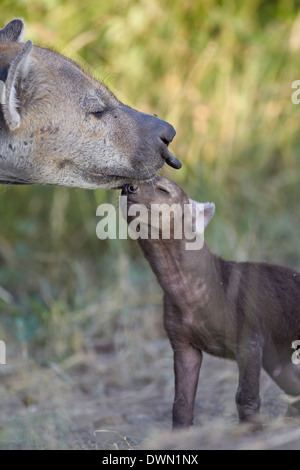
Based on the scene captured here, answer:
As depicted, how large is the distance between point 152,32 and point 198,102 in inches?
31.5

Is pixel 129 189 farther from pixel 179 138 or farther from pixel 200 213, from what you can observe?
pixel 179 138

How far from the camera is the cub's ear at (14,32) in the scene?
3.74 metres

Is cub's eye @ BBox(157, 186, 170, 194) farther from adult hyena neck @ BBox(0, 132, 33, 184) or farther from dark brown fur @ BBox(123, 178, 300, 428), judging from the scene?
adult hyena neck @ BBox(0, 132, 33, 184)

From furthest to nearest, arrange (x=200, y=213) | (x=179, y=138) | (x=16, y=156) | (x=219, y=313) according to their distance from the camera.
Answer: (x=179, y=138) < (x=200, y=213) < (x=219, y=313) < (x=16, y=156)

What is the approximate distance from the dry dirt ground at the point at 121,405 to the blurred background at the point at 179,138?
60 centimetres

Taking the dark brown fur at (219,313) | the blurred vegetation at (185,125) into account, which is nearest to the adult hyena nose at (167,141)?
the dark brown fur at (219,313)

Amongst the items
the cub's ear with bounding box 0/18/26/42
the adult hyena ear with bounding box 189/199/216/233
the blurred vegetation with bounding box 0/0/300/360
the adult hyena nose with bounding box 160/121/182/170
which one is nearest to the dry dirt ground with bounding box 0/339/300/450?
the blurred vegetation with bounding box 0/0/300/360

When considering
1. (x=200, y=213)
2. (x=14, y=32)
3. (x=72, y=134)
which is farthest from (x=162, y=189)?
(x=14, y=32)

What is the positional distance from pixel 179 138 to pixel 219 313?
336cm

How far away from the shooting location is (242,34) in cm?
716

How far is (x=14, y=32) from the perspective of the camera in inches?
149

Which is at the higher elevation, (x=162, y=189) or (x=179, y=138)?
(x=179, y=138)

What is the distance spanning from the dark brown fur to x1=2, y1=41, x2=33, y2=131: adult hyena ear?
2.23ft
